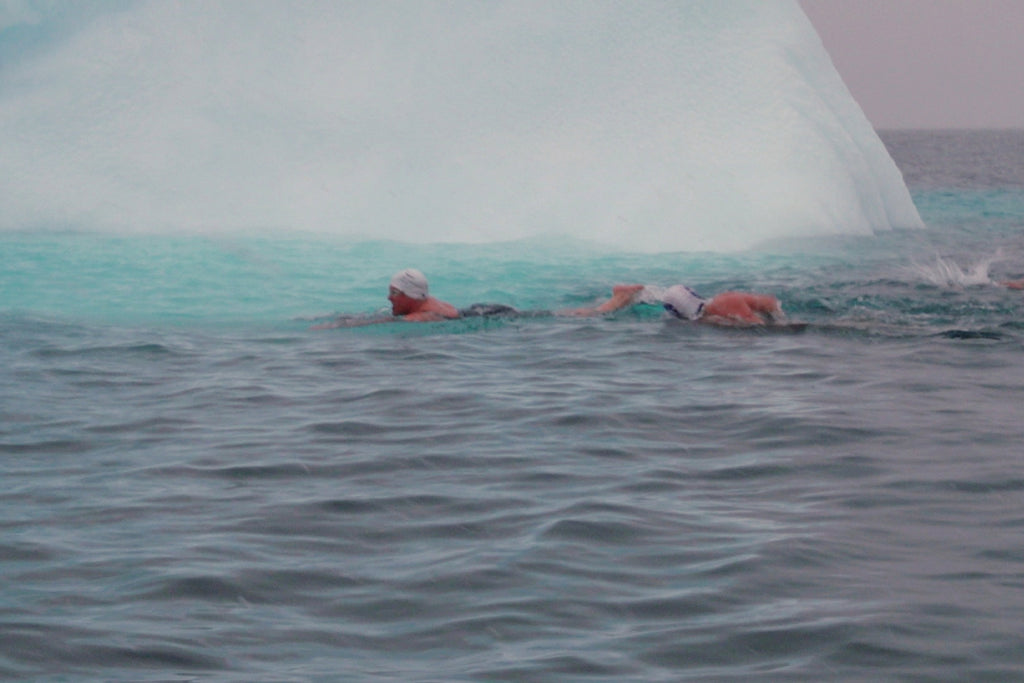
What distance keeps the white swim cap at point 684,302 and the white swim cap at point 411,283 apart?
74.8 inches

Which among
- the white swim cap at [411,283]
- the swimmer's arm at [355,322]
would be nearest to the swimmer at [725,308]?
the white swim cap at [411,283]

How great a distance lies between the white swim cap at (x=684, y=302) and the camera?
392 inches

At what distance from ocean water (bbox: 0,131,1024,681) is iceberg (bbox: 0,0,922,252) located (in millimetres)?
4102

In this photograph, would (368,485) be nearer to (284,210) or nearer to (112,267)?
(112,267)

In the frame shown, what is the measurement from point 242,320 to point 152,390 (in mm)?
3443

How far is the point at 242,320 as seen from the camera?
11.1 meters

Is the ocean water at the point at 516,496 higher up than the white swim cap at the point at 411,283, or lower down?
lower down

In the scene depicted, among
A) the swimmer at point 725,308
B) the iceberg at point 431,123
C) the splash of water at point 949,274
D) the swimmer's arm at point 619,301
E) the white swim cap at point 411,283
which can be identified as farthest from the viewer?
the iceberg at point 431,123

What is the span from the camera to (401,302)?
1035 cm

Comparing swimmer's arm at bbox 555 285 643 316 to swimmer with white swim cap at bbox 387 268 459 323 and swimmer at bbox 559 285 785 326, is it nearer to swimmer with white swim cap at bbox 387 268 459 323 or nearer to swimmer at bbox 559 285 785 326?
swimmer at bbox 559 285 785 326

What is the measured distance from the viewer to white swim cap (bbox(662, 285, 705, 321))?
997 cm

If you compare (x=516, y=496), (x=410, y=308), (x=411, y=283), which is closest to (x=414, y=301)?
(x=410, y=308)

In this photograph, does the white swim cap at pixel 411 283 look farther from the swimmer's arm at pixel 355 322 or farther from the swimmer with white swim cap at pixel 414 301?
the swimmer's arm at pixel 355 322

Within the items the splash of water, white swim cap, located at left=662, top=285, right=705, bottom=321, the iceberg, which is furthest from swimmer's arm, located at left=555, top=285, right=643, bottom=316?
the iceberg
